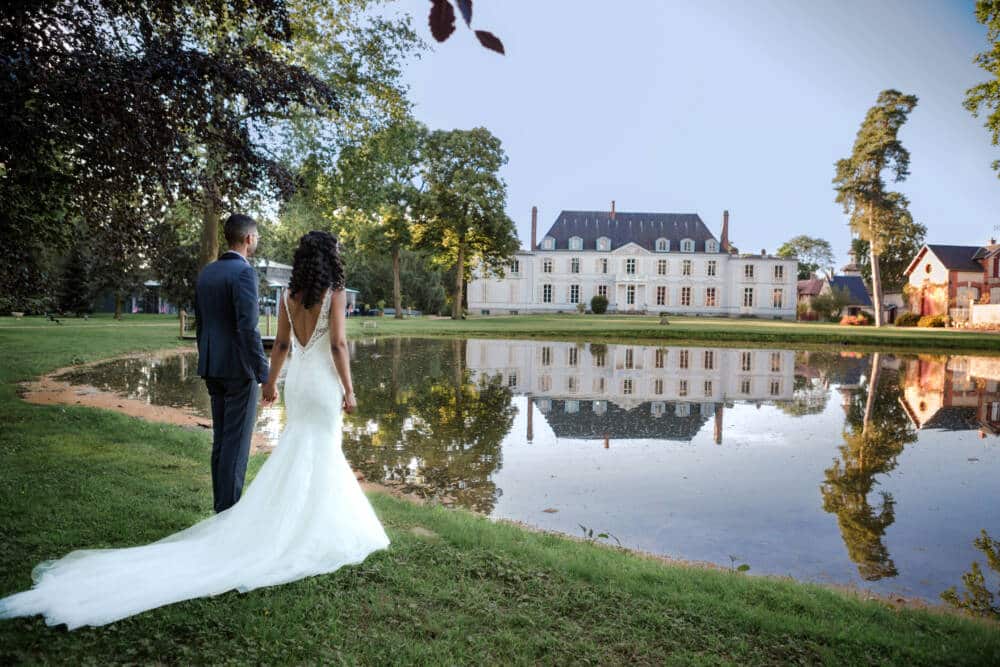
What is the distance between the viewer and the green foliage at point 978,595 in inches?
147

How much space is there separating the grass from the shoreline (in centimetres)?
33

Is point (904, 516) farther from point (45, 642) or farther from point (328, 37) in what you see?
point (328, 37)

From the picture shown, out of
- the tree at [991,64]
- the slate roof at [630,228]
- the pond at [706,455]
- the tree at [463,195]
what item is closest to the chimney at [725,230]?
the slate roof at [630,228]

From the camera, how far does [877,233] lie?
43.2m

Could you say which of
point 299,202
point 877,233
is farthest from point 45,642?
point 877,233

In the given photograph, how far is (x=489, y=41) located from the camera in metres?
1.49

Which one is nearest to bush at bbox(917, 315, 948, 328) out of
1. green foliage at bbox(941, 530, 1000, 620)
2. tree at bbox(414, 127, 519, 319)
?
tree at bbox(414, 127, 519, 319)

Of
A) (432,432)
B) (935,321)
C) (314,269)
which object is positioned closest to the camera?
(314,269)

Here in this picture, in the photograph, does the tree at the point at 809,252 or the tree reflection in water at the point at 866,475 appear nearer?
the tree reflection in water at the point at 866,475

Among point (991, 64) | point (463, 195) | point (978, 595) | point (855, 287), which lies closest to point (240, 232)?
point (978, 595)

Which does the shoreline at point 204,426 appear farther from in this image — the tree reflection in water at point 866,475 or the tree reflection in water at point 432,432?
the tree reflection in water at point 866,475

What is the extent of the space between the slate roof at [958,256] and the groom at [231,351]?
58748 millimetres

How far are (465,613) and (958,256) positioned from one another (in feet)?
199

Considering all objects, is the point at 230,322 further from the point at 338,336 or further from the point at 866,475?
the point at 866,475
